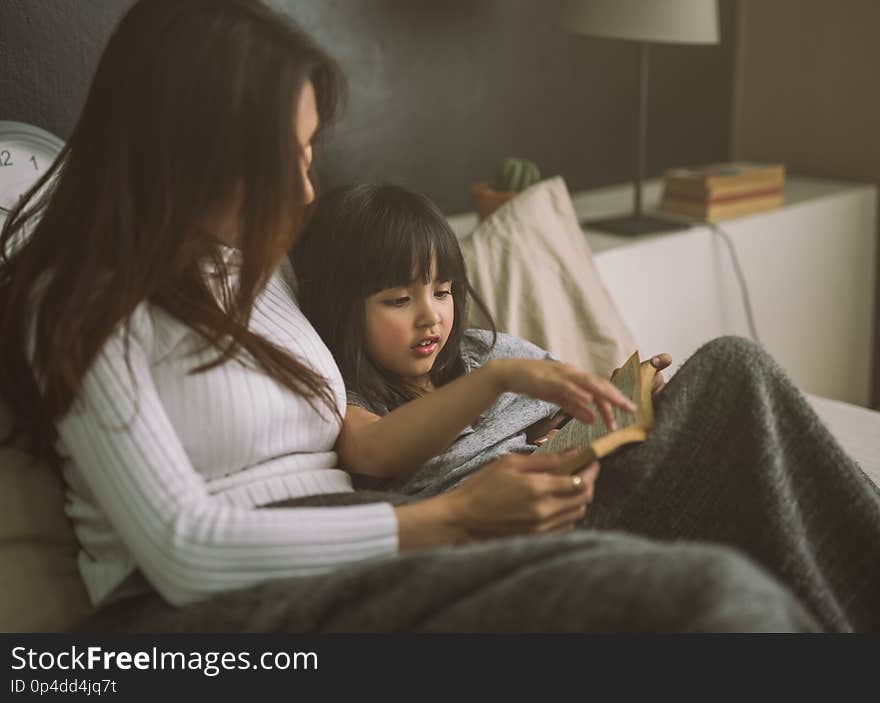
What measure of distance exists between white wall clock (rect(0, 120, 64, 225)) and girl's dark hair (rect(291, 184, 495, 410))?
38 centimetres

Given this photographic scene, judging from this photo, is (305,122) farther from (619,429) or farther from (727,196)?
(727,196)

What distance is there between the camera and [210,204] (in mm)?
880

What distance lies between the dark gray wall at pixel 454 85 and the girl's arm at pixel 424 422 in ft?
2.11

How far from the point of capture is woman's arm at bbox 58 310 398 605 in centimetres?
81

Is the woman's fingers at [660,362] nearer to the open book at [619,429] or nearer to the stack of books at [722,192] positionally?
the open book at [619,429]

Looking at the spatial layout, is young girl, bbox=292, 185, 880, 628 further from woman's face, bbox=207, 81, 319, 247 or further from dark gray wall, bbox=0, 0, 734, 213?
dark gray wall, bbox=0, 0, 734, 213

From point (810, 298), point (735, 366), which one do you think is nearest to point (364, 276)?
point (735, 366)

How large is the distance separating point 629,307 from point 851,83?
3.30 feet

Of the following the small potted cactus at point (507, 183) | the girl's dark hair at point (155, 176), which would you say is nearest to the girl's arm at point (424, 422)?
the girl's dark hair at point (155, 176)

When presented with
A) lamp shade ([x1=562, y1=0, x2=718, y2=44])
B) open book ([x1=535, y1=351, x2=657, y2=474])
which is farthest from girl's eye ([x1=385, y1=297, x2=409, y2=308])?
lamp shade ([x1=562, y1=0, x2=718, y2=44])

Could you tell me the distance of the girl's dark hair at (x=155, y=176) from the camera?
85 cm

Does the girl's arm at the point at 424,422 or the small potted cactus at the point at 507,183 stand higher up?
the small potted cactus at the point at 507,183

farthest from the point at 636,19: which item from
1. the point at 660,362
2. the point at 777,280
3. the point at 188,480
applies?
the point at 188,480

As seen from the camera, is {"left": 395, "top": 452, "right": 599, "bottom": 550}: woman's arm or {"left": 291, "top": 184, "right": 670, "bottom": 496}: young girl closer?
{"left": 395, "top": 452, "right": 599, "bottom": 550}: woman's arm
